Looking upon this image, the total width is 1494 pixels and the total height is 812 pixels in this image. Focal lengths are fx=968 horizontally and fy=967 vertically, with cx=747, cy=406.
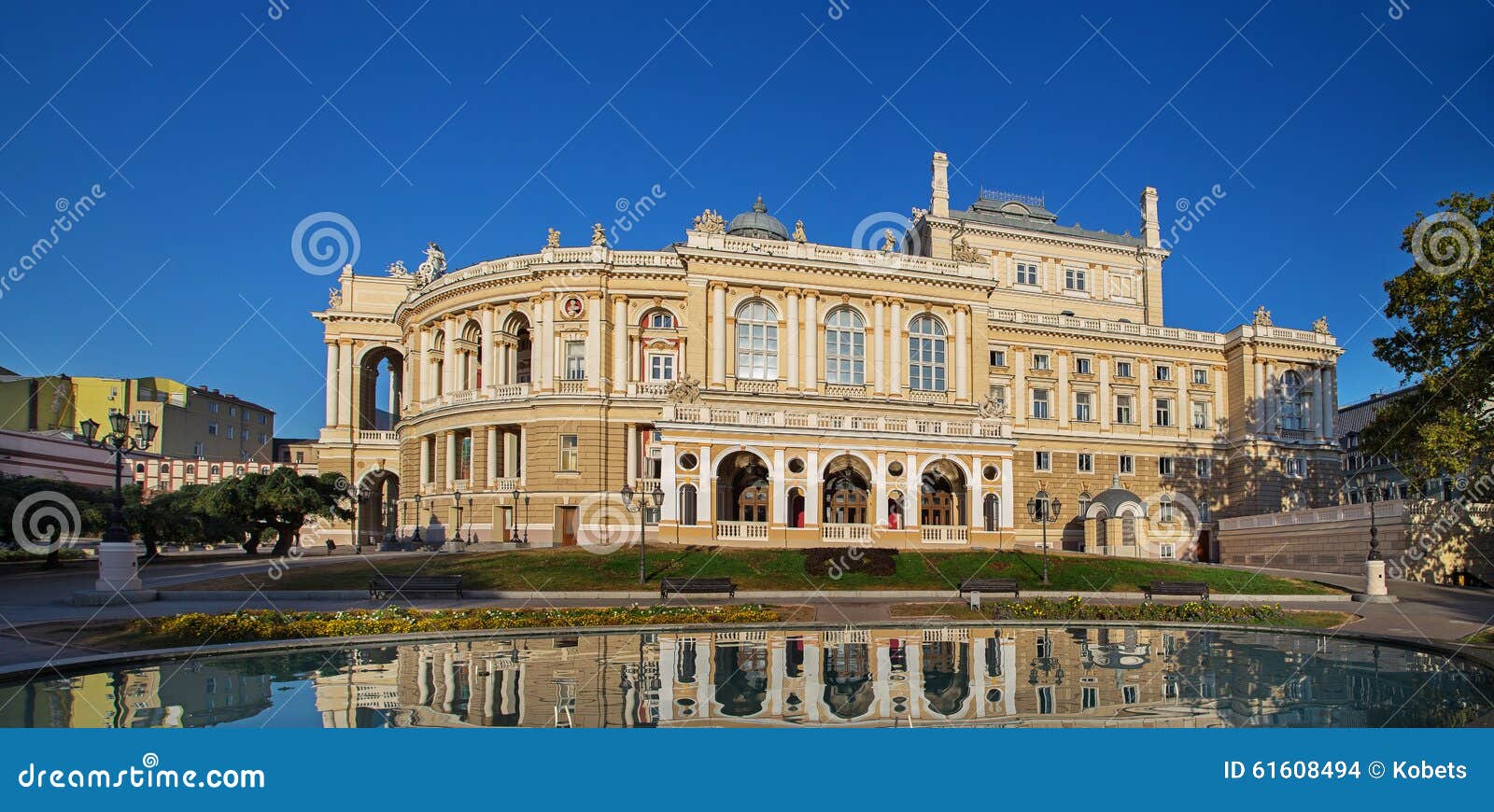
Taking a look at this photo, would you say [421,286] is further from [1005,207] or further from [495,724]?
[495,724]

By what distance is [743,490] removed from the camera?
54.7 metres

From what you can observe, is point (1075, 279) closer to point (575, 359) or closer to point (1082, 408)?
point (1082, 408)

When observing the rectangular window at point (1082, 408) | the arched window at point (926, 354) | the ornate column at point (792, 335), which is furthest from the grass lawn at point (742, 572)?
the rectangular window at point (1082, 408)

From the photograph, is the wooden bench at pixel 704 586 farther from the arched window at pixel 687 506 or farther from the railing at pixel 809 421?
the railing at pixel 809 421

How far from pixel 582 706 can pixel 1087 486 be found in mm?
59635

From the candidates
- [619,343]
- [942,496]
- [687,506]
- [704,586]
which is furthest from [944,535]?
[619,343]

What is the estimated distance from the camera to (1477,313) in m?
40.1

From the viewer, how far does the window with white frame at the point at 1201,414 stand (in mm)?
72125

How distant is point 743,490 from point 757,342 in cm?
967

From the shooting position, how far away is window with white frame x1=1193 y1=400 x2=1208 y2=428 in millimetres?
72125

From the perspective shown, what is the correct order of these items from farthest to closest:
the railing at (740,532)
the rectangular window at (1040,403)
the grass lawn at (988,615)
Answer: the rectangular window at (1040,403) < the railing at (740,532) < the grass lawn at (988,615)

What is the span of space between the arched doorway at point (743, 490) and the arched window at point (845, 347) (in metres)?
8.65

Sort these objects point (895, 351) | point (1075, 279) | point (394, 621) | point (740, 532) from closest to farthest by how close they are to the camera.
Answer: point (394, 621) < point (740, 532) < point (895, 351) < point (1075, 279)

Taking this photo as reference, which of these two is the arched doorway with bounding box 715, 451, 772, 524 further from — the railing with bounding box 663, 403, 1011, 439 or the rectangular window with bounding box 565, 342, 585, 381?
the rectangular window with bounding box 565, 342, 585, 381
